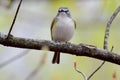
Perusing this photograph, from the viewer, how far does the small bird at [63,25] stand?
115 centimetres

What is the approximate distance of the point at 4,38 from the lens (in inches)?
21.6

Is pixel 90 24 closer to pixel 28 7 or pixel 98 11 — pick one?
pixel 98 11

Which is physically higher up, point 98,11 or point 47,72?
point 98,11

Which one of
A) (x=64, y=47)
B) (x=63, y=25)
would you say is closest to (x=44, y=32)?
(x=63, y=25)

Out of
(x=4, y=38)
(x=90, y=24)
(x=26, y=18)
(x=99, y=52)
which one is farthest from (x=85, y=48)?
(x=26, y=18)

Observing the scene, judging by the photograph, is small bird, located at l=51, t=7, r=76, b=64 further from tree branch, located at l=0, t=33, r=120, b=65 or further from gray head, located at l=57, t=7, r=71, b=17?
tree branch, located at l=0, t=33, r=120, b=65

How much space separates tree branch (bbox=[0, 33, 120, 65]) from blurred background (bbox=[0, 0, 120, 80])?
0.57 m

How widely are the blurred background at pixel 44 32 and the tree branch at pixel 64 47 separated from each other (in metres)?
0.57

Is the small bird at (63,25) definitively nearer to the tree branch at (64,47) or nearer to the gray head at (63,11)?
the gray head at (63,11)

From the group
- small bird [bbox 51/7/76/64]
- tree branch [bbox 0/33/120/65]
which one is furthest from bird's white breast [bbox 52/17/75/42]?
tree branch [bbox 0/33/120/65]

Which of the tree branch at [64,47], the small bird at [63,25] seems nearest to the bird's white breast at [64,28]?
the small bird at [63,25]

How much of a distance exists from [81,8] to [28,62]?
326 millimetres

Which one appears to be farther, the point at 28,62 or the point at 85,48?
the point at 28,62

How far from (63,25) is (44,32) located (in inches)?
5.6
